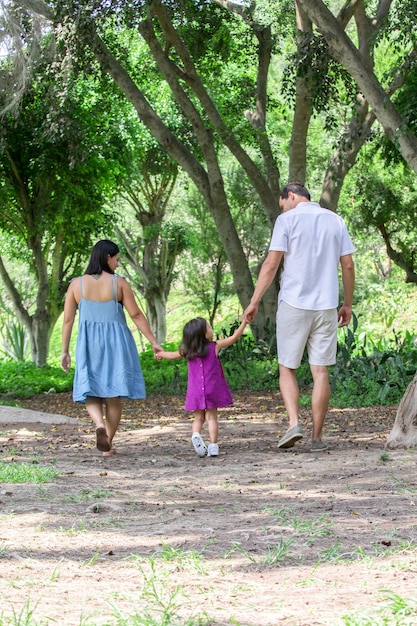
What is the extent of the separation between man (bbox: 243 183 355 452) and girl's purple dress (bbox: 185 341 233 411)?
0.47 meters

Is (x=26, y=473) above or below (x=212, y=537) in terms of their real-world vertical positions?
above

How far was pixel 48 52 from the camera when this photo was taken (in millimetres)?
13133

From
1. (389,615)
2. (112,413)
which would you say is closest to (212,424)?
(112,413)

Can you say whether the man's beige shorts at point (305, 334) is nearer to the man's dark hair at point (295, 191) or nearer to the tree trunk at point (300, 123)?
the man's dark hair at point (295, 191)

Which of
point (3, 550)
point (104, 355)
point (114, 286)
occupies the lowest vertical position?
point (3, 550)

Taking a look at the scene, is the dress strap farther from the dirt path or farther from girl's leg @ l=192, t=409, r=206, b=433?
the dirt path

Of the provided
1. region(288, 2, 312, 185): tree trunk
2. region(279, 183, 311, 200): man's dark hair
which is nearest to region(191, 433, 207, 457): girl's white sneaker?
region(279, 183, 311, 200): man's dark hair

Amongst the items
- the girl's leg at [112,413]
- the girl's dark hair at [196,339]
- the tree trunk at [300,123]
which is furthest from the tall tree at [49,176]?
the girl's dark hair at [196,339]

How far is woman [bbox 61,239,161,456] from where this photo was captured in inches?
279

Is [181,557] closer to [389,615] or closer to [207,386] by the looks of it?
[389,615]

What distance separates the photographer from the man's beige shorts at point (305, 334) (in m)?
6.79

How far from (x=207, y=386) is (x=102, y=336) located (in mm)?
Result: 938

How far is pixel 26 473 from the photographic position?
5805 millimetres

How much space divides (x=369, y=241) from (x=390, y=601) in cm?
2717
